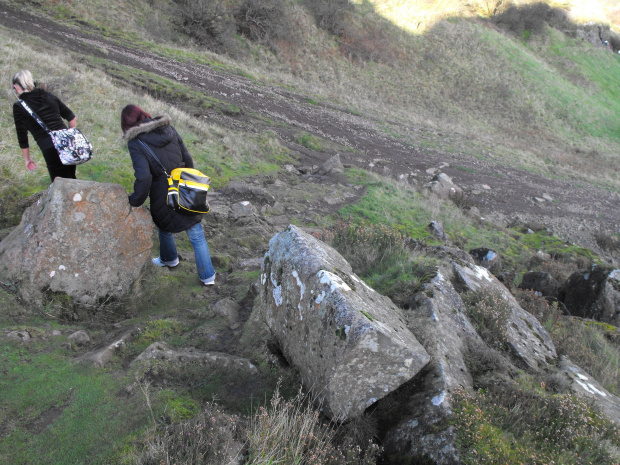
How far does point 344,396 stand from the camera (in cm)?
289

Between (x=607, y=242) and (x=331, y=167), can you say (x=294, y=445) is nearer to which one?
(x=331, y=167)

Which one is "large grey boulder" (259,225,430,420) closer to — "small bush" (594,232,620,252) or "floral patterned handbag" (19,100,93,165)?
"floral patterned handbag" (19,100,93,165)

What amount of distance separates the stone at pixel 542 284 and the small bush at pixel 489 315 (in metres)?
3.50

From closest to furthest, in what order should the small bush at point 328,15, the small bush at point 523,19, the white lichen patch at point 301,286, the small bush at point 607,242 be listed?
the white lichen patch at point 301,286
the small bush at point 607,242
the small bush at point 328,15
the small bush at point 523,19

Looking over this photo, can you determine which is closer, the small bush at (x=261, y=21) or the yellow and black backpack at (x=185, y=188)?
the yellow and black backpack at (x=185, y=188)

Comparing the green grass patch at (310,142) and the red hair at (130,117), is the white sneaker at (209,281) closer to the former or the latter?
the red hair at (130,117)

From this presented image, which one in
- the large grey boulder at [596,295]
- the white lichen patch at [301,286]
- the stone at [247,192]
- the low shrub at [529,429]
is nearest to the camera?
the low shrub at [529,429]

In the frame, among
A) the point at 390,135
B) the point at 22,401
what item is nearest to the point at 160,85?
the point at 390,135

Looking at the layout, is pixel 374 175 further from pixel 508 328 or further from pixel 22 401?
pixel 22 401

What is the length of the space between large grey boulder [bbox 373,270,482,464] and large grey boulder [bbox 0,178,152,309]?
10.6 feet

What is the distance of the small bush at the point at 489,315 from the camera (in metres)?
4.20

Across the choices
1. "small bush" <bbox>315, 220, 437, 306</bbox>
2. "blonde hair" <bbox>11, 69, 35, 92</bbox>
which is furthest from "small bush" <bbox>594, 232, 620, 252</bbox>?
"blonde hair" <bbox>11, 69, 35, 92</bbox>

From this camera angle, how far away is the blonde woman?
454cm

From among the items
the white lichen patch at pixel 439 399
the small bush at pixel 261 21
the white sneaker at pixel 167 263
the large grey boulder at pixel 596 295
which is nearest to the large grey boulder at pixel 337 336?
the white lichen patch at pixel 439 399
